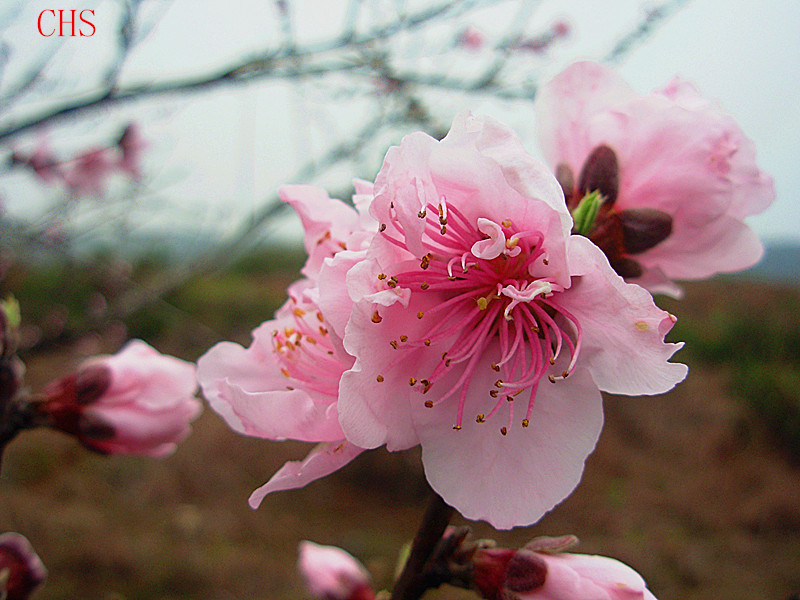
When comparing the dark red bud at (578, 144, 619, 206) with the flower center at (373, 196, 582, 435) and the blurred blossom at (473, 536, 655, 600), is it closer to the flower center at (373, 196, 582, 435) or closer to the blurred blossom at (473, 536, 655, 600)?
the flower center at (373, 196, 582, 435)

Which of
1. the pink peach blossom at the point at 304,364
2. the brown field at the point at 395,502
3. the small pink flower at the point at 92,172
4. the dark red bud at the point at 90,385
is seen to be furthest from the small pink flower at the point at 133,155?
the pink peach blossom at the point at 304,364

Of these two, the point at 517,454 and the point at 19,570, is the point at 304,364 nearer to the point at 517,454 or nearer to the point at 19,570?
the point at 517,454

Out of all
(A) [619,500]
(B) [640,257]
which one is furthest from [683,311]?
(B) [640,257]

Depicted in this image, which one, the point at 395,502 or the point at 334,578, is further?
the point at 395,502

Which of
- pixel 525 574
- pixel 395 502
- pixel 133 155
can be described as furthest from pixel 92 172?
pixel 525 574

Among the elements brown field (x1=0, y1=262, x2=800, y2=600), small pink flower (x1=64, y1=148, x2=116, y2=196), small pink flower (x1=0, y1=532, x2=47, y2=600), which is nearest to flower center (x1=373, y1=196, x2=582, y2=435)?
small pink flower (x1=0, y1=532, x2=47, y2=600)

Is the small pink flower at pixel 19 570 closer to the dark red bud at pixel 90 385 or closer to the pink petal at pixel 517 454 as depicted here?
the dark red bud at pixel 90 385
